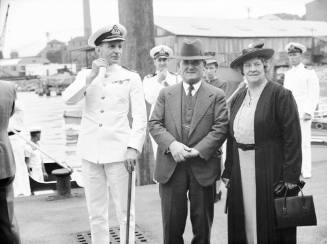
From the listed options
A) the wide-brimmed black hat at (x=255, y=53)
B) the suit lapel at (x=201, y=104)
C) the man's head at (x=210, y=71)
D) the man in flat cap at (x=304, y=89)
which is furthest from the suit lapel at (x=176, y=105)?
the man in flat cap at (x=304, y=89)

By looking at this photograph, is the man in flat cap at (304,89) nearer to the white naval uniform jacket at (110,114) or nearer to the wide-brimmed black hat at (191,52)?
the wide-brimmed black hat at (191,52)

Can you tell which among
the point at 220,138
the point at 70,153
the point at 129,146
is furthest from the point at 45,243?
the point at 70,153

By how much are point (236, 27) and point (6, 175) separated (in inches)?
1454

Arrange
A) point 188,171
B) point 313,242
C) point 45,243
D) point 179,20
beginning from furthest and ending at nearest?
point 179,20
point 45,243
point 313,242
point 188,171

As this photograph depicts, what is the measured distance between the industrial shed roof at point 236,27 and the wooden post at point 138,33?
80.7 ft

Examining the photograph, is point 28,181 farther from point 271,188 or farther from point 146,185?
point 271,188

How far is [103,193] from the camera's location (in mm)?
3652

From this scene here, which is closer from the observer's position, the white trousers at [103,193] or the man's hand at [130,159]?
the man's hand at [130,159]

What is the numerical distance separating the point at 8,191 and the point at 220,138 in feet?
5.06

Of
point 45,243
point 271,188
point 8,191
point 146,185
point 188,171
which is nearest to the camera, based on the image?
point 8,191

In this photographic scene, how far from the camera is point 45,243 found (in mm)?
4367

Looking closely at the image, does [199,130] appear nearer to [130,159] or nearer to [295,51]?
[130,159]

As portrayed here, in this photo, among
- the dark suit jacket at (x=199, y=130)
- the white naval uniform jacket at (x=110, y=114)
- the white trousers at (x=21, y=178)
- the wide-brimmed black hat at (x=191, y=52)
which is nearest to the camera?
the dark suit jacket at (x=199, y=130)

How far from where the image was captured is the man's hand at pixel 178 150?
130 inches
